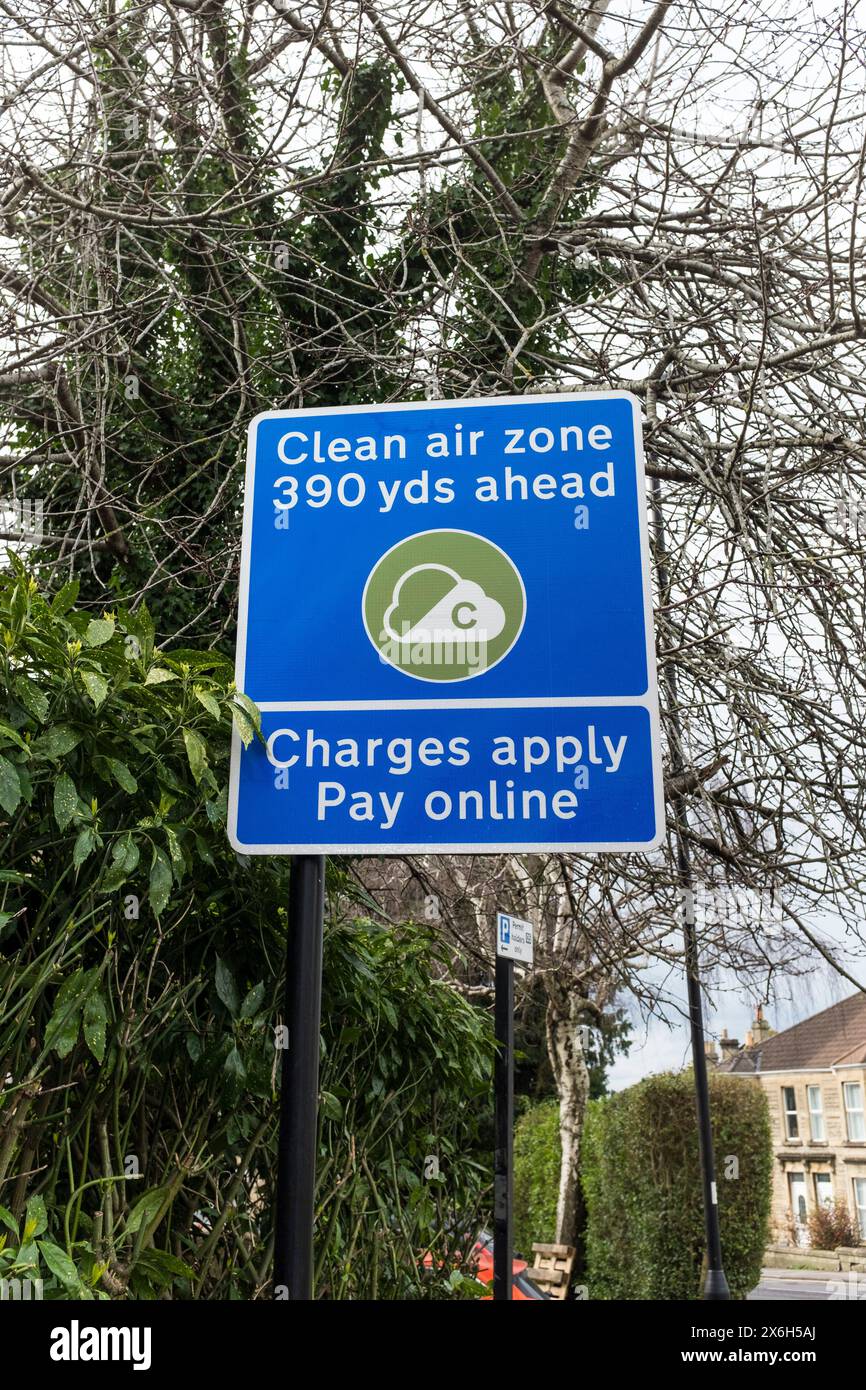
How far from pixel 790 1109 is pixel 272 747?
138 ft

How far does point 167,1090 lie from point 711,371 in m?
3.70

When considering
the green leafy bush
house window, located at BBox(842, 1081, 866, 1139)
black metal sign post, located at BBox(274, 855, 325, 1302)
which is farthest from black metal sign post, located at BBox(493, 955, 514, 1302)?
house window, located at BBox(842, 1081, 866, 1139)

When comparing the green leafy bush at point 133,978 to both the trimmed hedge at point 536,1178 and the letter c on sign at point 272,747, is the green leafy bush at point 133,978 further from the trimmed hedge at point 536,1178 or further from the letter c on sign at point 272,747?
the trimmed hedge at point 536,1178

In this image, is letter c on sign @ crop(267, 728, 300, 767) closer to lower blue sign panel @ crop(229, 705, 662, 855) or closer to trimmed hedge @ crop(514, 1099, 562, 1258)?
lower blue sign panel @ crop(229, 705, 662, 855)

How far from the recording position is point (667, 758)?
502 centimetres

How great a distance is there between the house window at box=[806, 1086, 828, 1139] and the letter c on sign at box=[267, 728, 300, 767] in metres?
40.2

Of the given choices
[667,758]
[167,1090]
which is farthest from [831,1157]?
[167,1090]

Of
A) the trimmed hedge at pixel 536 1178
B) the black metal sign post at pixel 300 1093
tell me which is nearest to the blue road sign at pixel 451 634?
the black metal sign post at pixel 300 1093

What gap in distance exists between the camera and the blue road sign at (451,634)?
1.89 metres

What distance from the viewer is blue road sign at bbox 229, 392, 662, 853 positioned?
1.89m

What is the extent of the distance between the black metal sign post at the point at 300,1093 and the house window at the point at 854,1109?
38.0 m

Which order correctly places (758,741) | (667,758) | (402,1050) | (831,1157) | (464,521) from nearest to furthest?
(464,521) → (402,1050) → (758,741) → (667,758) → (831,1157)

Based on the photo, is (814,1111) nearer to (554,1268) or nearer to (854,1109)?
(854,1109)

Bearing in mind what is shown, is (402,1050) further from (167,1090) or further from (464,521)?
(464,521)
